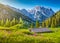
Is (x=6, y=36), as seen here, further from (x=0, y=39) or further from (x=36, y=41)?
(x=36, y=41)

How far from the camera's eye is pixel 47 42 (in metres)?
14.8

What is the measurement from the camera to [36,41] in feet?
47.2

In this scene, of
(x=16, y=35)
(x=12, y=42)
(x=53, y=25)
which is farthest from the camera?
(x=53, y=25)

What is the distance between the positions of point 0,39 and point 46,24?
10473 centimetres

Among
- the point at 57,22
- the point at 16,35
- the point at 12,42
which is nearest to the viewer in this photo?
the point at 12,42

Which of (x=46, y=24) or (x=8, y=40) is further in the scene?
(x=46, y=24)

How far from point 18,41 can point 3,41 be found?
52.5 inches

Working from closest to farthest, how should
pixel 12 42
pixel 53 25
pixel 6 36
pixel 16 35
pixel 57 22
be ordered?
pixel 12 42
pixel 6 36
pixel 16 35
pixel 53 25
pixel 57 22

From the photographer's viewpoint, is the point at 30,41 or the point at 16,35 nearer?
the point at 30,41

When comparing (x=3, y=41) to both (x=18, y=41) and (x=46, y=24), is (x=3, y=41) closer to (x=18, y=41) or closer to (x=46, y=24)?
(x=18, y=41)

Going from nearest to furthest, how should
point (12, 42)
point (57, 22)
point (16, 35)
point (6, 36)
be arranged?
point (12, 42) → point (6, 36) → point (16, 35) → point (57, 22)

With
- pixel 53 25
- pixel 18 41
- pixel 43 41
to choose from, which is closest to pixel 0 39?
pixel 18 41

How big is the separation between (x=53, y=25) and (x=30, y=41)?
3713 inches

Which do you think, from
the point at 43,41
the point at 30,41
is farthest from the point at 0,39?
the point at 43,41
